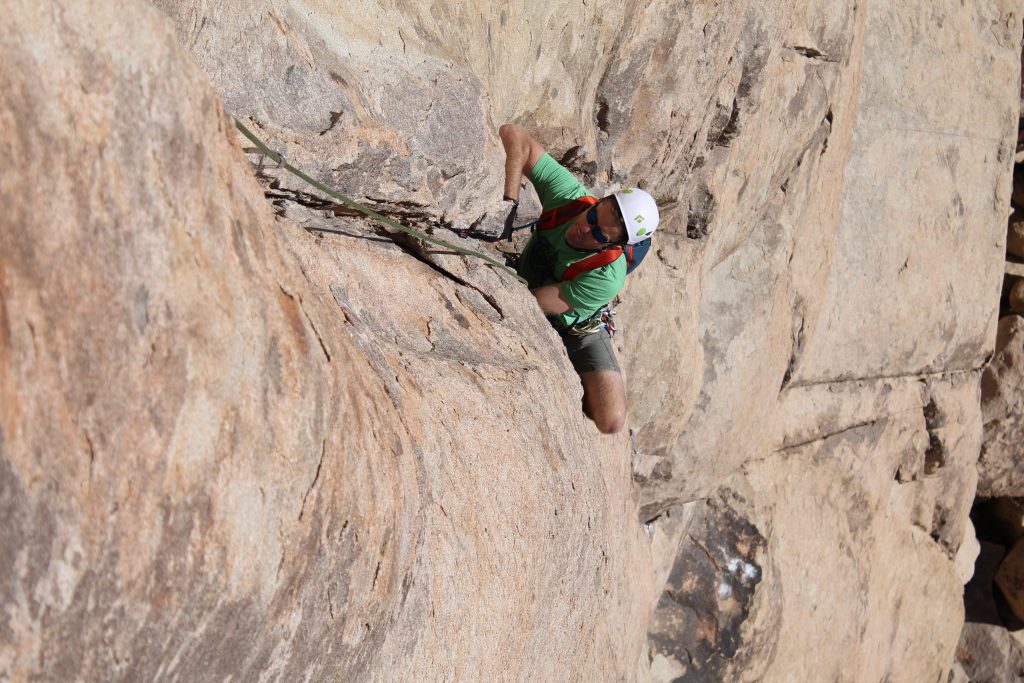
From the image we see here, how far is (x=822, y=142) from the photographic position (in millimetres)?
6863

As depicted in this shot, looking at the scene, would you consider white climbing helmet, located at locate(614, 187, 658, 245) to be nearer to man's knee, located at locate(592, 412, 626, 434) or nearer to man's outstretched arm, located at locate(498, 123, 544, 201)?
man's outstretched arm, located at locate(498, 123, 544, 201)

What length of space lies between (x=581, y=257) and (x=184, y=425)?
3.13 m

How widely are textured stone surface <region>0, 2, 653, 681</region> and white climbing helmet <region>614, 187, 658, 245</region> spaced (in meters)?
1.70

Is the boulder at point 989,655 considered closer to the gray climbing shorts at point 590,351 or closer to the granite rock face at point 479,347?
the granite rock face at point 479,347

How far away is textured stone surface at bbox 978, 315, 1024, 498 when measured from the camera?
9938 mm

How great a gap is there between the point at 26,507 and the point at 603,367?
357 centimetres

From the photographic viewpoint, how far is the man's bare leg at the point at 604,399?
199 inches

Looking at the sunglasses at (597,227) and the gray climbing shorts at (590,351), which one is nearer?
the sunglasses at (597,227)

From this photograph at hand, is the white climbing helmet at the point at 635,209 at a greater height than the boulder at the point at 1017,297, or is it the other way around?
the boulder at the point at 1017,297

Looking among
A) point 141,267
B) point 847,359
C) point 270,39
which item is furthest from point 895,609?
point 141,267

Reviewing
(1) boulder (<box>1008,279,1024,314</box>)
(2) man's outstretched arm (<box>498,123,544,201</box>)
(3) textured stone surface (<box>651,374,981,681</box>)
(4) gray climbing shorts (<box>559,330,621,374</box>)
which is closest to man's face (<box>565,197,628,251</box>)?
(2) man's outstretched arm (<box>498,123,544,201</box>)

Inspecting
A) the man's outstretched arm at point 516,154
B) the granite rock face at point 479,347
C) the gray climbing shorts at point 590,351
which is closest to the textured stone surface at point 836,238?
the granite rock face at point 479,347

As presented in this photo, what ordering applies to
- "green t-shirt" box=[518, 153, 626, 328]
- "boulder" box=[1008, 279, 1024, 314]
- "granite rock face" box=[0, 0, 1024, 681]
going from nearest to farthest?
"granite rock face" box=[0, 0, 1024, 681] < "green t-shirt" box=[518, 153, 626, 328] < "boulder" box=[1008, 279, 1024, 314]

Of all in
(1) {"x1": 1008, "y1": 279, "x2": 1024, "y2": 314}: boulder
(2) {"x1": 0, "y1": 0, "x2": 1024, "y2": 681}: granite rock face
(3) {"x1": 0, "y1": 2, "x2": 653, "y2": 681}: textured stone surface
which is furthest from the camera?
(1) {"x1": 1008, "y1": 279, "x2": 1024, "y2": 314}: boulder
